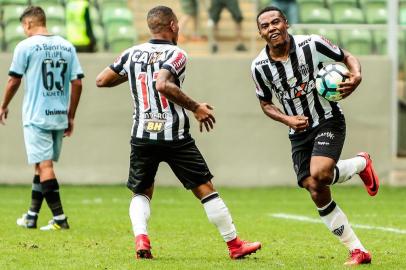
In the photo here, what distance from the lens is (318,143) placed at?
28.0 feet

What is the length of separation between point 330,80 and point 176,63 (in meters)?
1.15

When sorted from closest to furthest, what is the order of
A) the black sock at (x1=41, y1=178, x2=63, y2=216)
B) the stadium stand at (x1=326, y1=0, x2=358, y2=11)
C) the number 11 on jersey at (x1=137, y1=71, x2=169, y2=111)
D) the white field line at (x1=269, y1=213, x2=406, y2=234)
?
the number 11 on jersey at (x1=137, y1=71, x2=169, y2=111)
the black sock at (x1=41, y1=178, x2=63, y2=216)
the white field line at (x1=269, y1=213, x2=406, y2=234)
the stadium stand at (x1=326, y1=0, x2=358, y2=11)

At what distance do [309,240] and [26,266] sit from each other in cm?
309

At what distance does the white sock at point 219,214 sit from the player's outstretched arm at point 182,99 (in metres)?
0.68

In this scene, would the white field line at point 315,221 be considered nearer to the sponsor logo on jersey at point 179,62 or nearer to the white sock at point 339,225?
the white sock at point 339,225

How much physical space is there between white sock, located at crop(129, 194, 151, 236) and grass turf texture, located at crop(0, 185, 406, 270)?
239 mm

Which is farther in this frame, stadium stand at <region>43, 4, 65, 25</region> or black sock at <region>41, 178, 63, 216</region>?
stadium stand at <region>43, 4, 65, 25</region>

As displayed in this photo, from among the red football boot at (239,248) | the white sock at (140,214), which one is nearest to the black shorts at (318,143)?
the red football boot at (239,248)

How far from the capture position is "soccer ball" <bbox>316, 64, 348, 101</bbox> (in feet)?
27.5

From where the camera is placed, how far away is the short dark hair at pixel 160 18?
334 inches

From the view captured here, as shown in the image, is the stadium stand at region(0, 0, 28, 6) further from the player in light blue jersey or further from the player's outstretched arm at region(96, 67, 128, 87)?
the player's outstretched arm at region(96, 67, 128, 87)

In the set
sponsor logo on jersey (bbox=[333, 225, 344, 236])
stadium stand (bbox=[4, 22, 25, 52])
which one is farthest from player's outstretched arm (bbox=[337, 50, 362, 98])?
stadium stand (bbox=[4, 22, 25, 52])

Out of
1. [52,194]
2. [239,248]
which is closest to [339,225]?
[239,248]

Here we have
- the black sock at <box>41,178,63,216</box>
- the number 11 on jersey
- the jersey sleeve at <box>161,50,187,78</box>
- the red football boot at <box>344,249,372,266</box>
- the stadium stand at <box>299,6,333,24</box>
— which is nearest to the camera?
the red football boot at <box>344,249,372,266</box>
